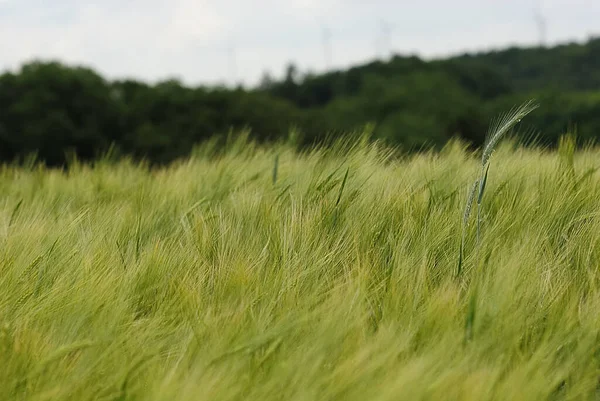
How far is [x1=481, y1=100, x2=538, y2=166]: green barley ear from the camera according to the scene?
48.0 inches

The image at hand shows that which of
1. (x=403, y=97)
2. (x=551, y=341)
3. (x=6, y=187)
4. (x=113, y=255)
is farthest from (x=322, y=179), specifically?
(x=403, y=97)

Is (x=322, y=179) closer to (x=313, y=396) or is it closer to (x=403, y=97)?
(x=313, y=396)

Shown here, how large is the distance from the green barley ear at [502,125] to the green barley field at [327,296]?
122mm

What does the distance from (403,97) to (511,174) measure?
3410cm

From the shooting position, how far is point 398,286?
104 centimetres

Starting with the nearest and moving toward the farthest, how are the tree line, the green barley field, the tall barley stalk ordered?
1. the green barley field
2. the tall barley stalk
3. the tree line

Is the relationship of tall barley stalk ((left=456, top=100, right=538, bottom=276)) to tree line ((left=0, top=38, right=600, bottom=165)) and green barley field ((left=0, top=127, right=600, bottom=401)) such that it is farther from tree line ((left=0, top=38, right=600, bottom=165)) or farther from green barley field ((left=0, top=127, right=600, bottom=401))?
tree line ((left=0, top=38, right=600, bottom=165))

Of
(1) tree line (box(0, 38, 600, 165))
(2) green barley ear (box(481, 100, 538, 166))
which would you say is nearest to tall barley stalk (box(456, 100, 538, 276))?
(2) green barley ear (box(481, 100, 538, 166))

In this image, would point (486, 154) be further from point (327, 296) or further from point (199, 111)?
point (199, 111)

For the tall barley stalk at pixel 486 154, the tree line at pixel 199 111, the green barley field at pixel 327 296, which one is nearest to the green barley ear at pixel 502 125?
the tall barley stalk at pixel 486 154

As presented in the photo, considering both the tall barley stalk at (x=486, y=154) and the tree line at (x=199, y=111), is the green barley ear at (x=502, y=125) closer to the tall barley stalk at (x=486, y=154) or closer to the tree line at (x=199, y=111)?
the tall barley stalk at (x=486, y=154)

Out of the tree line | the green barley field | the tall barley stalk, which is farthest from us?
the tree line

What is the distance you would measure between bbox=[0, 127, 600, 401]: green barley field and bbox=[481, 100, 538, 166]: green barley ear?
122mm

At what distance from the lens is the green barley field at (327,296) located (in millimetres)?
836
